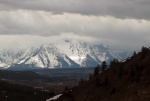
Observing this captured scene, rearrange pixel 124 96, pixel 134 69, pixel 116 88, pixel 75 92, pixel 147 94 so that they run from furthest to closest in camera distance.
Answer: pixel 75 92
pixel 134 69
pixel 116 88
pixel 124 96
pixel 147 94

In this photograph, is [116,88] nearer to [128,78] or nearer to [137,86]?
[128,78]

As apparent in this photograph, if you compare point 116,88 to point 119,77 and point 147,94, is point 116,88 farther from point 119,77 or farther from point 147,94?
point 147,94

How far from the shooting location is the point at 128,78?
160 metres

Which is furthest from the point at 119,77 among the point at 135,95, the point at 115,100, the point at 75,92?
the point at 135,95

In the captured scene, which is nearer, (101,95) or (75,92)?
(101,95)

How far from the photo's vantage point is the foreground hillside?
134 meters

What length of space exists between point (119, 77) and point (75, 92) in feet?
82.1

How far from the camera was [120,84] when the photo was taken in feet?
522

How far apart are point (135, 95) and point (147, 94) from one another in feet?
19.9

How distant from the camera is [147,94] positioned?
116m

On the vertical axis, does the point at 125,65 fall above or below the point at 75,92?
above

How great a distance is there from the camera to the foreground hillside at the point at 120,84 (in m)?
134

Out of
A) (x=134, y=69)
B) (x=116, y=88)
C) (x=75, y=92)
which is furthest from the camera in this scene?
(x=75, y=92)

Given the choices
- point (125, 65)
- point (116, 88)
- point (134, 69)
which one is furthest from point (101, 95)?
point (125, 65)
